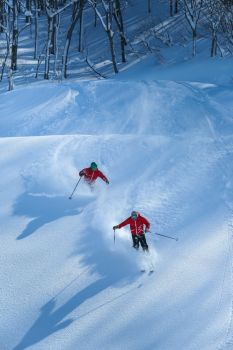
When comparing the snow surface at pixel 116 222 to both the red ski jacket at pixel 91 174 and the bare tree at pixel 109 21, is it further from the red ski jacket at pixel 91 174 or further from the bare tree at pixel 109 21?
the bare tree at pixel 109 21

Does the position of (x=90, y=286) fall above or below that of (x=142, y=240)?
below

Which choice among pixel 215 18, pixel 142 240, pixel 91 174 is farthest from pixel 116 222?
pixel 215 18

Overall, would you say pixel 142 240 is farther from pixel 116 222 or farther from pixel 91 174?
pixel 91 174

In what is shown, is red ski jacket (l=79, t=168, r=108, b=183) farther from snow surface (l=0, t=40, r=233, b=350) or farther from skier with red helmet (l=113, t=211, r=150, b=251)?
skier with red helmet (l=113, t=211, r=150, b=251)

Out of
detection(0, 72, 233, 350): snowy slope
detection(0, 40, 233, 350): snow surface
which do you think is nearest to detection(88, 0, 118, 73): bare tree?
detection(0, 40, 233, 350): snow surface

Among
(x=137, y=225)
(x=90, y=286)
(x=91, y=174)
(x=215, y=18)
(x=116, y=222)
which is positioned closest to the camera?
(x=90, y=286)

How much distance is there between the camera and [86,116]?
1878cm

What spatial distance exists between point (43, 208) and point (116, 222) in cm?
206

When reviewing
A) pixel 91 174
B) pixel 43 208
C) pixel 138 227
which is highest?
pixel 91 174

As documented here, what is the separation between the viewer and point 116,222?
1153 cm

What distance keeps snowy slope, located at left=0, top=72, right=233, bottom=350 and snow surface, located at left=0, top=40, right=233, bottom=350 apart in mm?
30

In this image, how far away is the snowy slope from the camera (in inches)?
331

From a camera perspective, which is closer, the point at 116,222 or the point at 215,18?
the point at 116,222

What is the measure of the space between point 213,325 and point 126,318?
65.2 inches
